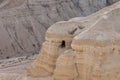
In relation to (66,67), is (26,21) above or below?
below

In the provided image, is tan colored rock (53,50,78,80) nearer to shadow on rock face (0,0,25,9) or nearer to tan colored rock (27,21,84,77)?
tan colored rock (27,21,84,77)

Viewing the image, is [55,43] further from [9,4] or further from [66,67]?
[9,4]

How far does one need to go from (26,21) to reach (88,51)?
182 ft

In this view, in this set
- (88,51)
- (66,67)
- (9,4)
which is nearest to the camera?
(88,51)

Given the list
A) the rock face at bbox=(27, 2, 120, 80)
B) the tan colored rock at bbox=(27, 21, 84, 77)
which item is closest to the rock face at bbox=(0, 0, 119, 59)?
the tan colored rock at bbox=(27, 21, 84, 77)

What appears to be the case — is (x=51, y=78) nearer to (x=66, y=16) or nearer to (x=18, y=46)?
(x=18, y=46)

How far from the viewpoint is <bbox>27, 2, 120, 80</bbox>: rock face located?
23.0 metres

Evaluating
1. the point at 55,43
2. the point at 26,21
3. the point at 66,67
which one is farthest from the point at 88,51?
the point at 26,21

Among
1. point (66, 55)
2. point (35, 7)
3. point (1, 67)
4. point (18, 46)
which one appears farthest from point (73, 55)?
point (35, 7)

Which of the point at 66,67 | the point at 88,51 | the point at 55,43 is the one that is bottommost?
A: the point at 66,67

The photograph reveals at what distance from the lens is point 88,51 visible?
23.4 metres

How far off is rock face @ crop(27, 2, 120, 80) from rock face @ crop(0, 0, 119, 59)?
42.1 m

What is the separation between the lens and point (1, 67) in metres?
54.9

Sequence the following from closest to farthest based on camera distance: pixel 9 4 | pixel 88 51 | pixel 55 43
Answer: pixel 88 51
pixel 55 43
pixel 9 4
